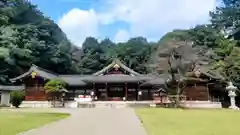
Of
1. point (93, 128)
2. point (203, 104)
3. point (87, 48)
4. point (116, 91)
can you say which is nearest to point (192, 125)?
point (93, 128)

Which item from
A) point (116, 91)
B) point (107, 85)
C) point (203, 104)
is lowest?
point (203, 104)

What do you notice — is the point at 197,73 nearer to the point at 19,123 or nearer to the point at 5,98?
the point at 5,98

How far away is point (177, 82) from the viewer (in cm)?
3469

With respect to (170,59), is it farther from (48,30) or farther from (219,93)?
(48,30)

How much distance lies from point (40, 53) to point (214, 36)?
32.0 meters

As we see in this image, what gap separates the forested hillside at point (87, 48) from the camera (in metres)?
39.8

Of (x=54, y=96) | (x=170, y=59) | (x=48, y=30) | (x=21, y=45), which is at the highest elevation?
(x=48, y=30)

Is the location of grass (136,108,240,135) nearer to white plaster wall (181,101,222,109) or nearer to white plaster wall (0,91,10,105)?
white plaster wall (181,101,222,109)

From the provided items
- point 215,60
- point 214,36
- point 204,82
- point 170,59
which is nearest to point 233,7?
point 214,36

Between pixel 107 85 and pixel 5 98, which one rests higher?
pixel 107 85

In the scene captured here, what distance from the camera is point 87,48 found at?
77.2m

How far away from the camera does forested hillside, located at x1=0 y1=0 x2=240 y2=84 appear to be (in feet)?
130

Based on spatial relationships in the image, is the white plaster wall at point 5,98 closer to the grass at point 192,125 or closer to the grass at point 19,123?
the grass at point 19,123

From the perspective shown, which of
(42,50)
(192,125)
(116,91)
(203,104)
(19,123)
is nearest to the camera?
(192,125)
